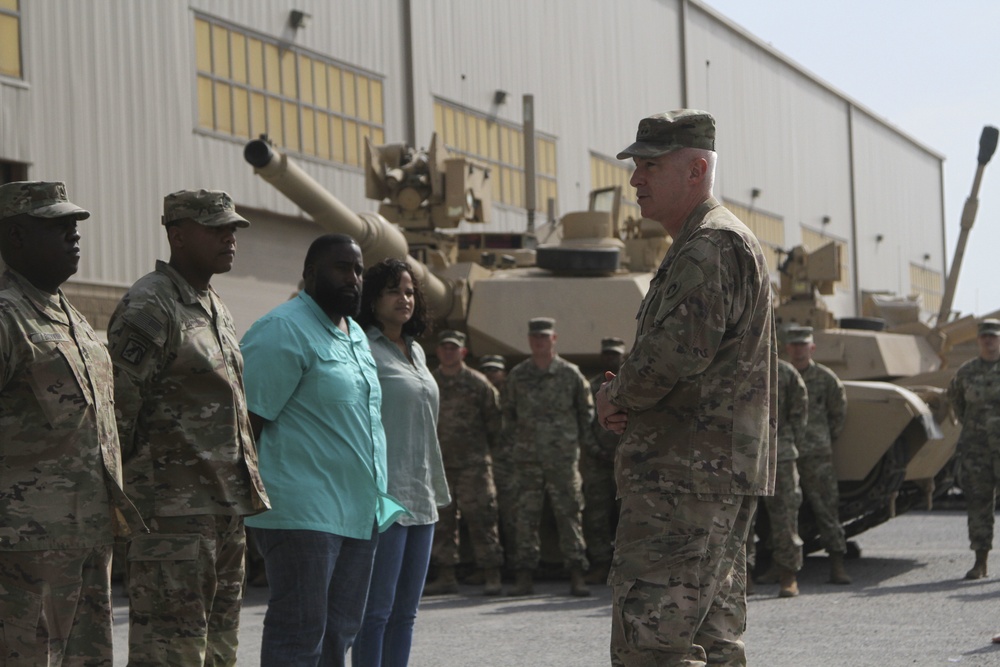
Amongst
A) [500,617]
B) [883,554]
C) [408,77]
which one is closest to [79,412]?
[500,617]

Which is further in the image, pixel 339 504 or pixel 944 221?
pixel 944 221

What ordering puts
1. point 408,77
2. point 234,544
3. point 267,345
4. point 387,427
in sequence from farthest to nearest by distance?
1. point 408,77
2. point 387,427
3. point 267,345
4. point 234,544

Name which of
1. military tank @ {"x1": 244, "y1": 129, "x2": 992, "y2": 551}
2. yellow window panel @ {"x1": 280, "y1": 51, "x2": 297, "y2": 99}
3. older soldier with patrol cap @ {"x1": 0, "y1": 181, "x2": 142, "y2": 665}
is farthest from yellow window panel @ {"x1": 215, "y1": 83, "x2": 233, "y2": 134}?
older soldier with patrol cap @ {"x1": 0, "y1": 181, "x2": 142, "y2": 665}

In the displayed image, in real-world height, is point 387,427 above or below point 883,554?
above

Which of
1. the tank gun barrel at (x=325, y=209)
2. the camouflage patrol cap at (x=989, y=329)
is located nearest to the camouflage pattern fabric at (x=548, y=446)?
the tank gun barrel at (x=325, y=209)

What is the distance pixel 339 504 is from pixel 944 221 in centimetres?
5417

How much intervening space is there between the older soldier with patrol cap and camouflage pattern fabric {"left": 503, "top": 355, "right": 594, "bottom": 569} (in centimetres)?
689

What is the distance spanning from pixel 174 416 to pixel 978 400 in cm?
845

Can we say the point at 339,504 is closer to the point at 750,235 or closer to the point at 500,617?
the point at 750,235

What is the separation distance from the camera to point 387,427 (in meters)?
5.83

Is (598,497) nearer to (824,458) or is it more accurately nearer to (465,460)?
(465,460)

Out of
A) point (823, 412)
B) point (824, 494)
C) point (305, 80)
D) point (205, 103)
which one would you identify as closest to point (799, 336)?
point (823, 412)

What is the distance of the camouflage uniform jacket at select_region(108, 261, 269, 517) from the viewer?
4.61m

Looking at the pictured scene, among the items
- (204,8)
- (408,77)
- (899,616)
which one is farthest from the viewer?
(408,77)
